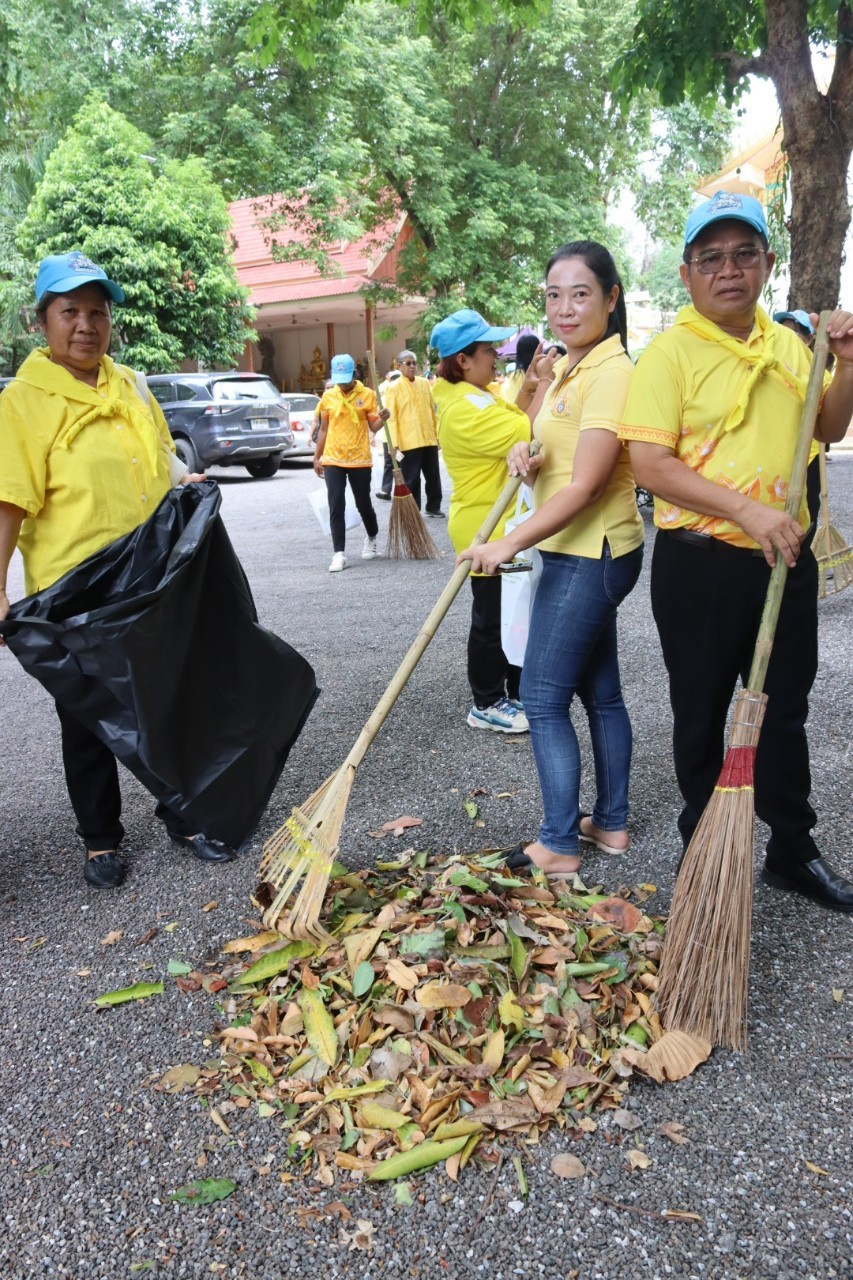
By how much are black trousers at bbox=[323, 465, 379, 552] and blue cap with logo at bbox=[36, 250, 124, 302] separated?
521 cm

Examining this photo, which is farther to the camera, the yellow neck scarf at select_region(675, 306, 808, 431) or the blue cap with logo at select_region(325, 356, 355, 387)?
the blue cap with logo at select_region(325, 356, 355, 387)

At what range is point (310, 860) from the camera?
9.07 ft

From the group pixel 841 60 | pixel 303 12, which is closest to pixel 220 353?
pixel 303 12

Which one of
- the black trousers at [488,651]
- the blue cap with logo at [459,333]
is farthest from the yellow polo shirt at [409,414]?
the blue cap with logo at [459,333]

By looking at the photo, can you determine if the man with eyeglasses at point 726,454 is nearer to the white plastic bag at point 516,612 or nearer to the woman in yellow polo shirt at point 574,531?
the woman in yellow polo shirt at point 574,531

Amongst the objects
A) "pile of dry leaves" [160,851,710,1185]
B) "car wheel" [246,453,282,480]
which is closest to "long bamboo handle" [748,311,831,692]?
"pile of dry leaves" [160,851,710,1185]

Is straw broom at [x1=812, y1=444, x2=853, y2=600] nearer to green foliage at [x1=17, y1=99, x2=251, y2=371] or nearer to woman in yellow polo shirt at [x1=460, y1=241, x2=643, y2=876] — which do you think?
woman in yellow polo shirt at [x1=460, y1=241, x2=643, y2=876]

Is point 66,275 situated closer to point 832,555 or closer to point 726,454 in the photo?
point 726,454

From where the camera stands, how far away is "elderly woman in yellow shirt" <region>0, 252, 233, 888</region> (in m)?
3.00

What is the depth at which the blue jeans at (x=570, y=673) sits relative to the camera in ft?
9.41

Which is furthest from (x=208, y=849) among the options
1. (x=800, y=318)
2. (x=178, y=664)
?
(x=800, y=318)

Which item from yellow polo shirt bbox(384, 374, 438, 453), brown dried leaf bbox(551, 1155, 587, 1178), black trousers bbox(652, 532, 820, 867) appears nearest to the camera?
brown dried leaf bbox(551, 1155, 587, 1178)

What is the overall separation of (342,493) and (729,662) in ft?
20.2

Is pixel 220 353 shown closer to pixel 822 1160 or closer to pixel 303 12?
pixel 303 12
